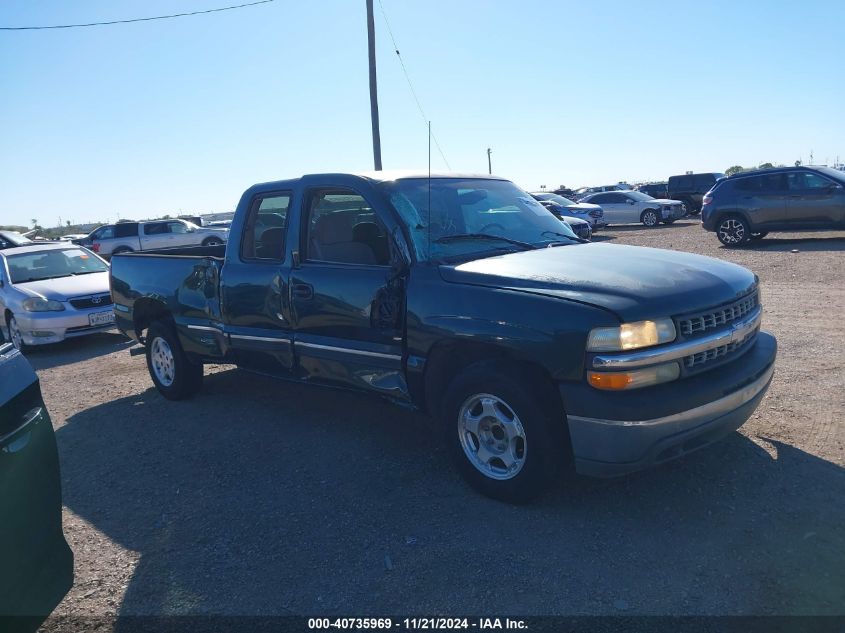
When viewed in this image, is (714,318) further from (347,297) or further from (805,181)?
(805,181)

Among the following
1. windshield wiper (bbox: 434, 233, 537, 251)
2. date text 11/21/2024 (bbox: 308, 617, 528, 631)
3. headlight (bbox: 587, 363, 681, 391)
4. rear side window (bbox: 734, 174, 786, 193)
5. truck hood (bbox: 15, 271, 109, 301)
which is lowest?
date text 11/21/2024 (bbox: 308, 617, 528, 631)

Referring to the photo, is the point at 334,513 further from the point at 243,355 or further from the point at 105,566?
the point at 243,355

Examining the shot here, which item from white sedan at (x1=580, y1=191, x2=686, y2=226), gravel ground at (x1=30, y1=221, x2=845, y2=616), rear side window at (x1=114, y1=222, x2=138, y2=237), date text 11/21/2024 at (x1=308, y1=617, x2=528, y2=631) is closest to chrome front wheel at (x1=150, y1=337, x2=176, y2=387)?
gravel ground at (x1=30, y1=221, x2=845, y2=616)

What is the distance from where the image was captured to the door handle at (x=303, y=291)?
4918 millimetres

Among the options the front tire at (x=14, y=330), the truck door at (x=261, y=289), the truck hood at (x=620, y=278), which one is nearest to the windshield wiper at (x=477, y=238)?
the truck hood at (x=620, y=278)

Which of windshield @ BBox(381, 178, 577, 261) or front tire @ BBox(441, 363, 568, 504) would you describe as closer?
front tire @ BBox(441, 363, 568, 504)

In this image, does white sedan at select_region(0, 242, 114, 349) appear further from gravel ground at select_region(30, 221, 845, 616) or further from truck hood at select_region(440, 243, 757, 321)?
truck hood at select_region(440, 243, 757, 321)

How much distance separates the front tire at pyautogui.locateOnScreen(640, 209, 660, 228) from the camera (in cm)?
2675

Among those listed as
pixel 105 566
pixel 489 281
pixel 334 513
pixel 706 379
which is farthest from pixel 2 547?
pixel 706 379

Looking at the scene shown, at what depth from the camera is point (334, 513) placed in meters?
4.07

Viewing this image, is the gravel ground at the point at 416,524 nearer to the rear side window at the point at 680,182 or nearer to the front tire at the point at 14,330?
the front tire at the point at 14,330

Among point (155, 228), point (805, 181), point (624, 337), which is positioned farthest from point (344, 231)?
point (155, 228)

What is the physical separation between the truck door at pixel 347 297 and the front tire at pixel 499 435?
575 mm

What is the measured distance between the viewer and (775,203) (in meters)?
15.8
